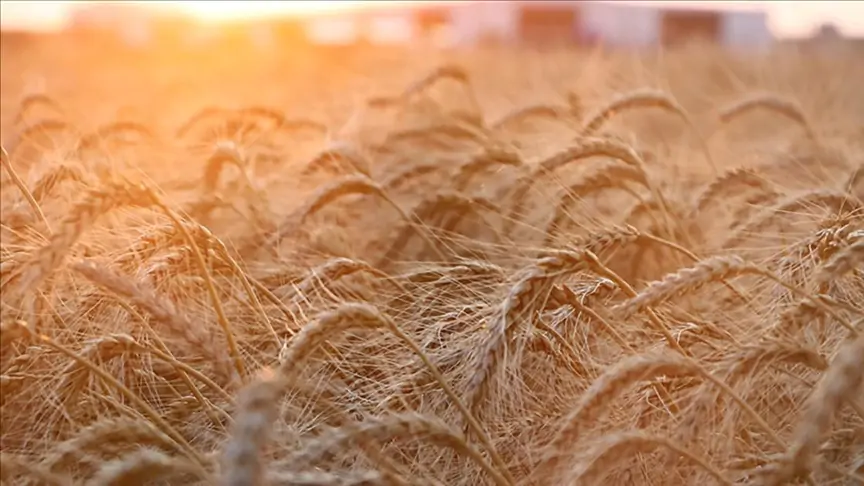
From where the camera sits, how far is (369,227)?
9.68 ft

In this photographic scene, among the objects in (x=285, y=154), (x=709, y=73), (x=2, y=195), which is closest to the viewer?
(x=2, y=195)

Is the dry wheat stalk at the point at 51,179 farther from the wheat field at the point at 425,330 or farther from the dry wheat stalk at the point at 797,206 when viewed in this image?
the dry wheat stalk at the point at 797,206

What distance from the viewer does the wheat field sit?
4.28ft

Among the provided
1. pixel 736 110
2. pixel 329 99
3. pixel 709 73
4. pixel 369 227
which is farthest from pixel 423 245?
pixel 709 73

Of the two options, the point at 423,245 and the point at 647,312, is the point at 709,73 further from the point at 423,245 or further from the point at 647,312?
the point at 647,312

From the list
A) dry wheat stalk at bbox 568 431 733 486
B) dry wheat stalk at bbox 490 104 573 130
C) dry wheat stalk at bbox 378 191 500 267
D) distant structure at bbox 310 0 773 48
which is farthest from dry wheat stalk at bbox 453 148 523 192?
distant structure at bbox 310 0 773 48

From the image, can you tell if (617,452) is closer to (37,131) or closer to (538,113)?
(37,131)

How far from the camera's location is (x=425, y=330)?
1826mm

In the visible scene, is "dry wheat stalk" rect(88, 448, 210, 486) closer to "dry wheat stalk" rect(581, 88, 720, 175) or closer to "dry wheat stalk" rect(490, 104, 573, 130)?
"dry wheat stalk" rect(581, 88, 720, 175)

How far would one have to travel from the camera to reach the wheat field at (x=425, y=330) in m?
1.30

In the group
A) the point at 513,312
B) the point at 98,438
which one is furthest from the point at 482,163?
the point at 98,438

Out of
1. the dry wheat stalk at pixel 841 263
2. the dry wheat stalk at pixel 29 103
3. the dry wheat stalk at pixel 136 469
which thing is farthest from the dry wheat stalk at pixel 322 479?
the dry wheat stalk at pixel 29 103

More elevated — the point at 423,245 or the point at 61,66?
the point at 61,66

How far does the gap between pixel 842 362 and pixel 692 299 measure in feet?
3.38
